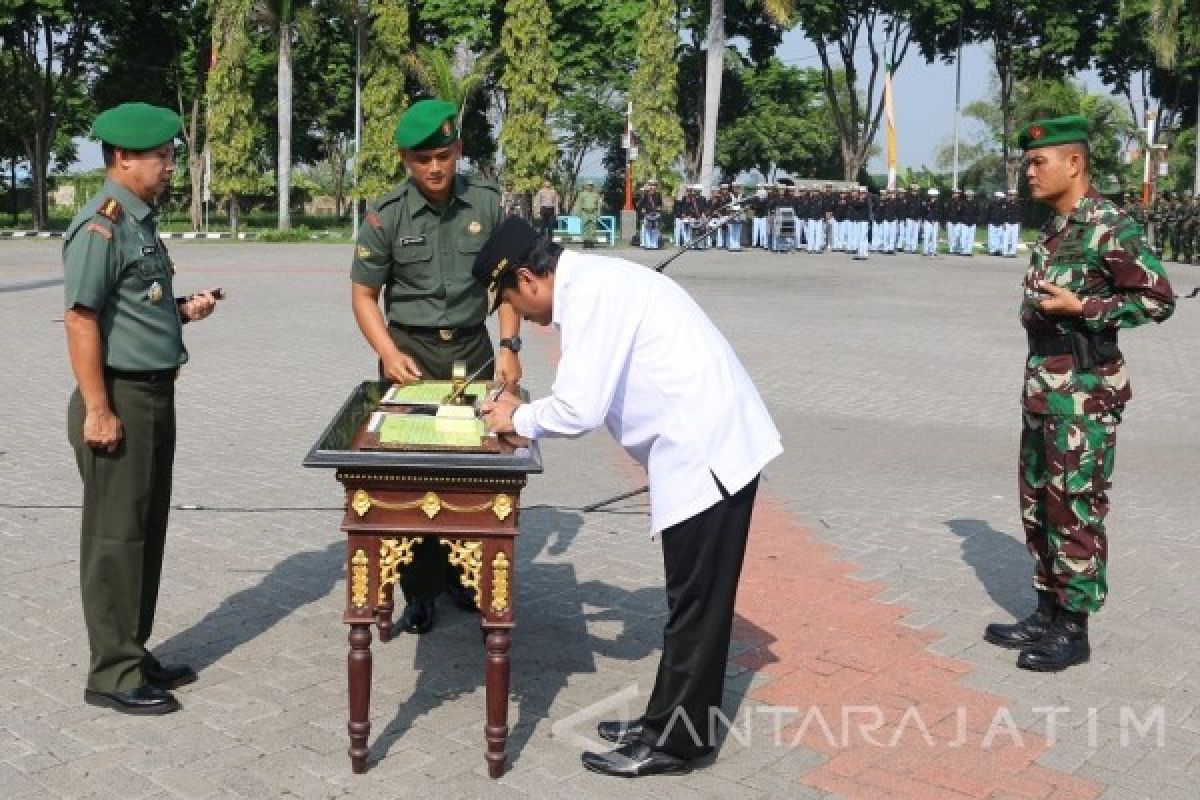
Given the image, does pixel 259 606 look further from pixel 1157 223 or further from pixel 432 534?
pixel 1157 223

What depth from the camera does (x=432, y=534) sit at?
3773mm

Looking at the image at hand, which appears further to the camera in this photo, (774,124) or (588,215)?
(774,124)

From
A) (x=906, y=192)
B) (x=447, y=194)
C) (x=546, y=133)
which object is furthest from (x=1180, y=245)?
(x=447, y=194)

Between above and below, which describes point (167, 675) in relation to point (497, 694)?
below

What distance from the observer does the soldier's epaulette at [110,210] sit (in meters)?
4.11

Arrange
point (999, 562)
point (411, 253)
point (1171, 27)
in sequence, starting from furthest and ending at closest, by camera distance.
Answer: point (1171, 27), point (999, 562), point (411, 253)

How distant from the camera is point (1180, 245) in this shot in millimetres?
31984

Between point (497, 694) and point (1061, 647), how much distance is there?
7.27 feet

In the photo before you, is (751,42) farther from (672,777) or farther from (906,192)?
(672,777)

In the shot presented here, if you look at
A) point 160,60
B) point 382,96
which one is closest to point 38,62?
point 160,60

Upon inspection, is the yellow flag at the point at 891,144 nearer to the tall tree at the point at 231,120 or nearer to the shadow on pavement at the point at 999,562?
the tall tree at the point at 231,120

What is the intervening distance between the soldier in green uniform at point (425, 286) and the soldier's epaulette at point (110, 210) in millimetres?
1098

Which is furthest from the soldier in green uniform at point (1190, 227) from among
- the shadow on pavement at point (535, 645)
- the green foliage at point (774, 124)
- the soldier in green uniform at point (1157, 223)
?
the shadow on pavement at point (535, 645)

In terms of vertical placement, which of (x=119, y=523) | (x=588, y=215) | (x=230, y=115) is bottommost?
(x=119, y=523)
